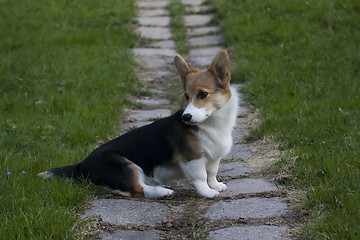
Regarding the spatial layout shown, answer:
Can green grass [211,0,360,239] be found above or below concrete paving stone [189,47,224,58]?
above

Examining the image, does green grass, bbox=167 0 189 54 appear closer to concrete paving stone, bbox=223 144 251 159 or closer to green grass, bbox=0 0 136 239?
green grass, bbox=0 0 136 239

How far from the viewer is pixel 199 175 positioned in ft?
13.4

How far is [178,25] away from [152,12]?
5.57ft

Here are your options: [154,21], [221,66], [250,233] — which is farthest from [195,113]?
[154,21]

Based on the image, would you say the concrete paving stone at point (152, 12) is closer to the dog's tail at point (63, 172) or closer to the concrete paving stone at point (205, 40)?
the concrete paving stone at point (205, 40)

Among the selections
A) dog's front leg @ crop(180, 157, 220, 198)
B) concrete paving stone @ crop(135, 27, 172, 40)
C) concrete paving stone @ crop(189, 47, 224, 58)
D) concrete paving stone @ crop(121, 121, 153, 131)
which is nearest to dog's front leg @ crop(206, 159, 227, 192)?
dog's front leg @ crop(180, 157, 220, 198)

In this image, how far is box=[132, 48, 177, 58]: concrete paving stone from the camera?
362 inches

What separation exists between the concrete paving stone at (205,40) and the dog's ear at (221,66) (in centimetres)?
565

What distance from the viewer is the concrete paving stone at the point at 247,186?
4.07 m

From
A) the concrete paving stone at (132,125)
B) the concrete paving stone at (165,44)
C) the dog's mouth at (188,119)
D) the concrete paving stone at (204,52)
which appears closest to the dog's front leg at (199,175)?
the dog's mouth at (188,119)

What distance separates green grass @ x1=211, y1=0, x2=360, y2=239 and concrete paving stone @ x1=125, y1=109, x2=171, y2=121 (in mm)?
1159

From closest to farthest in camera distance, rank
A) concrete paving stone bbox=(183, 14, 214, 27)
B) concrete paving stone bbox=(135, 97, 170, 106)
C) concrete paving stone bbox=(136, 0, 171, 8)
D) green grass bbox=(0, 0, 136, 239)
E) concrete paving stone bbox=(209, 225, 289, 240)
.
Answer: concrete paving stone bbox=(209, 225, 289, 240)
green grass bbox=(0, 0, 136, 239)
concrete paving stone bbox=(135, 97, 170, 106)
concrete paving stone bbox=(183, 14, 214, 27)
concrete paving stone bbox=(136, 0, 171, 8)

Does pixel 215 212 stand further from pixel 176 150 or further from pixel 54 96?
pixel 54 96

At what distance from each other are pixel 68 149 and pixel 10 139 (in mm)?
580
